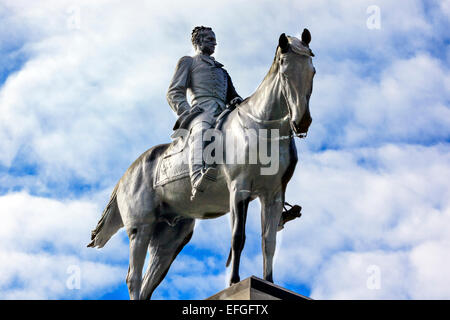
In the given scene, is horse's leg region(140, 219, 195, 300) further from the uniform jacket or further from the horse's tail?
the uniform jacket

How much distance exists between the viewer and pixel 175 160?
16.2m

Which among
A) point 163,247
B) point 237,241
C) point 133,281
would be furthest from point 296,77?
point 133,281

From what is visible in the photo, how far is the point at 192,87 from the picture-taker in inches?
658

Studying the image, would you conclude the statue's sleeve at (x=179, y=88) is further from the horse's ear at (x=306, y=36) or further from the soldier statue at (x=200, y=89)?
the horse's ear at (x=306, y=36)

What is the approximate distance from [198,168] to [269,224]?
1.54 m

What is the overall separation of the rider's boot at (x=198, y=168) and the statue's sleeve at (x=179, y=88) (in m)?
0.93

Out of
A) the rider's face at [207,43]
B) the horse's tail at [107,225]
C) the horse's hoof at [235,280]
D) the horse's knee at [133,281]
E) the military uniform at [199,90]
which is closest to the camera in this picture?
the horse's hoof at [235,280]

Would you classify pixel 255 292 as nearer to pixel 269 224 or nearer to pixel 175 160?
pixel 269 224

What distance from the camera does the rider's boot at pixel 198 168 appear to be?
15.2 m

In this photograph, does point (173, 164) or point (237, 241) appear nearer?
point (237, 241)

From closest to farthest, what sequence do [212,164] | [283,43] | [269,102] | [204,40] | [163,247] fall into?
[283,43], [269,102], [212,164], [163,247], [204,40]

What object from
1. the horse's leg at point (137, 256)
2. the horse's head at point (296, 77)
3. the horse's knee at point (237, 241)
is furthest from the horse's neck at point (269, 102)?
the horse's leg at point (137, 256)
